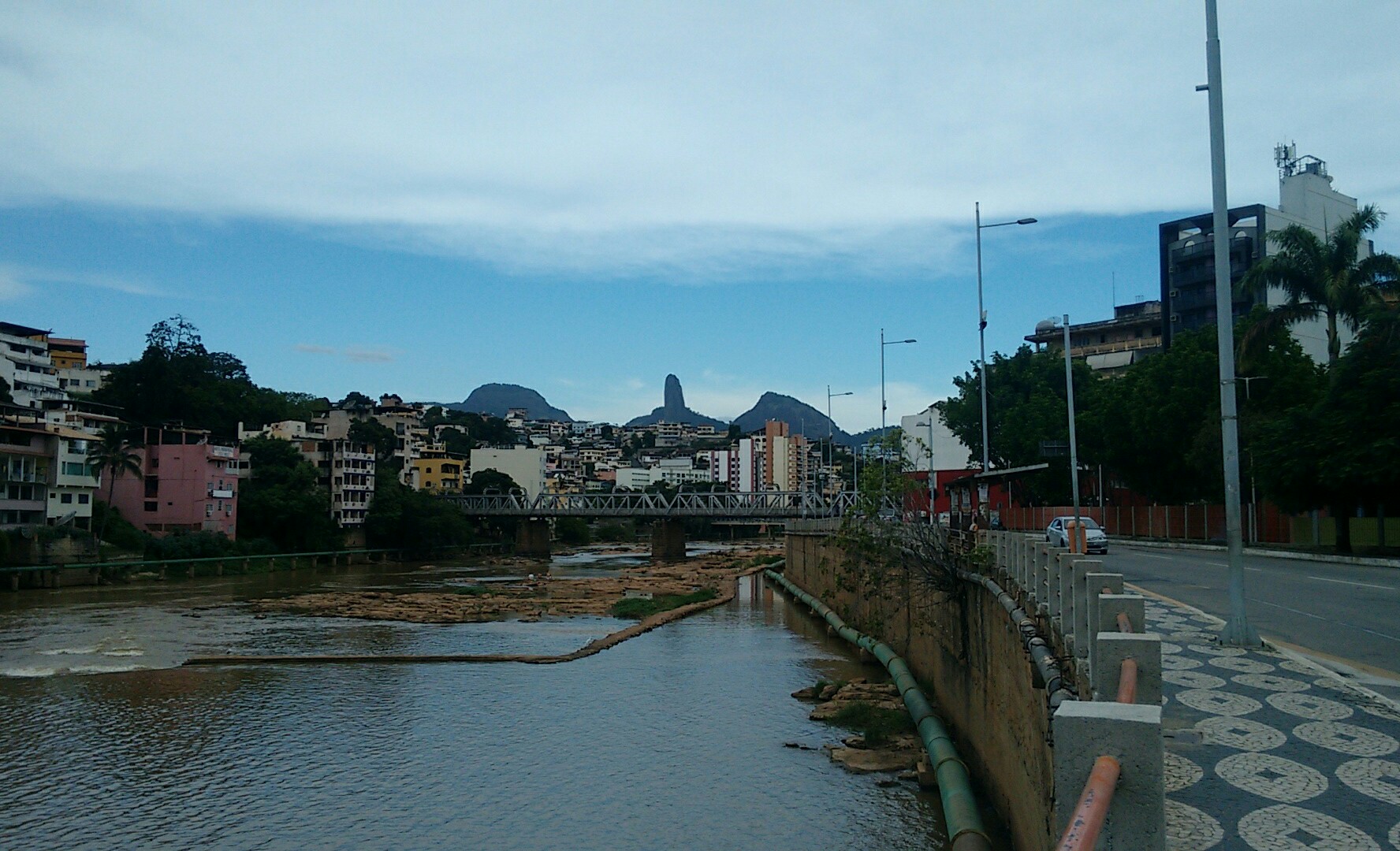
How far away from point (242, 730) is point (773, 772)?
11479 mm

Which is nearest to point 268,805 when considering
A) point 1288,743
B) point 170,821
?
point 170,821

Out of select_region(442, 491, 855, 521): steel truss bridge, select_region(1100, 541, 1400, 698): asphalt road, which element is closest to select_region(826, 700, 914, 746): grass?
select_region(1100, 541, 1400, 698): asphalt road

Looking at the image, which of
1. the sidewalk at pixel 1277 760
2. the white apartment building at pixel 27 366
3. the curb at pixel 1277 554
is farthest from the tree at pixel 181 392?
the sidewalk at pixel 1277 760

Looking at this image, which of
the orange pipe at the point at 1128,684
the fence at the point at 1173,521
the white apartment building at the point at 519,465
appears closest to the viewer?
the orange pipe at the point at 1128,684

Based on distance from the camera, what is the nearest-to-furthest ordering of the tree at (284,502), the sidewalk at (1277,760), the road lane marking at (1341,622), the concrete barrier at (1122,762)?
the concrete barrier at (1122,762)
the sidewalk at (1277,760)
the road lane marking at (1341,622)
the tree at (284,502)

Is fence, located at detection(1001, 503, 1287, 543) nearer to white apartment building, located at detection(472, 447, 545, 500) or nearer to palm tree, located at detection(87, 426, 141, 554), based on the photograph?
palm tree, located at detection(87, 426, 141, 554)

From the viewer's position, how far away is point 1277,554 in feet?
135

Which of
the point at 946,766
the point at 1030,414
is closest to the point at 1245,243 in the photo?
the point at 1030,414

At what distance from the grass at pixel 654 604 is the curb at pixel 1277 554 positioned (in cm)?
2087

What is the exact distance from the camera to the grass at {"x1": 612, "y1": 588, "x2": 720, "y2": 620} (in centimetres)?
4828

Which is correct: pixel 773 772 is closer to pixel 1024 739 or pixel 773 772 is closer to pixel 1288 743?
pixel 1024 739

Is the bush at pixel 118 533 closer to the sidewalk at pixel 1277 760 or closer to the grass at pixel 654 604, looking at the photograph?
the grass at pixel 654 604

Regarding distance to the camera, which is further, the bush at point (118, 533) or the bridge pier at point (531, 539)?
the bridge pier at point (531, 539)

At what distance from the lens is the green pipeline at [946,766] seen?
44.7 feet
